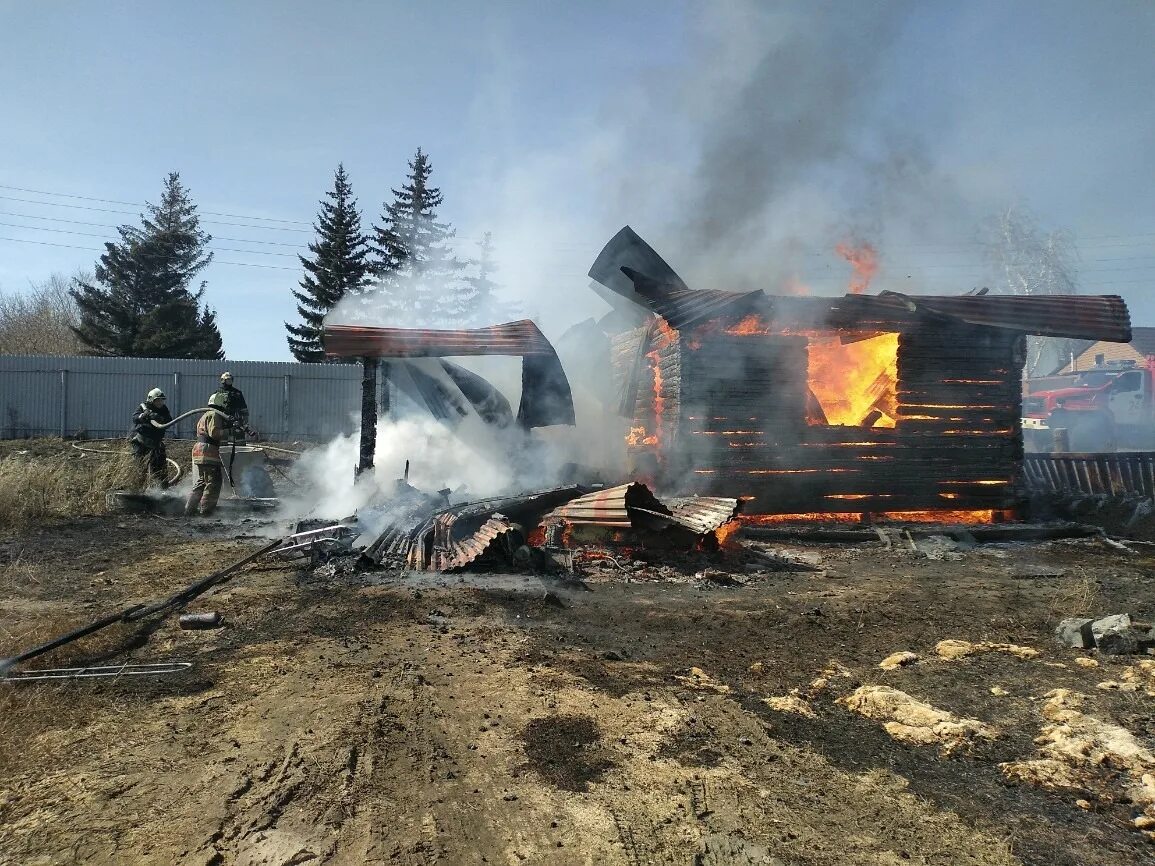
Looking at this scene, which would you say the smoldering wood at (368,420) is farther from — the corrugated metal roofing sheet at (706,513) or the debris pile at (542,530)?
the corrugated metal roofing sheet at (706,513)

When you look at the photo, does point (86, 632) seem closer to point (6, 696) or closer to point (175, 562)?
point (6, 696)

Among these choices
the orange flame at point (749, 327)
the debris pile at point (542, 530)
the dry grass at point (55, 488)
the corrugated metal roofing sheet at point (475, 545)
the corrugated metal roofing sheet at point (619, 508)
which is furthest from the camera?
the orange flame at point (749, 327)

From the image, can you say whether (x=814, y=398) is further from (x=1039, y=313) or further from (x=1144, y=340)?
(x=1144, y=340)

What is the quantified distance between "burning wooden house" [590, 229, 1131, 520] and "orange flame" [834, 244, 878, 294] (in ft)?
11.0

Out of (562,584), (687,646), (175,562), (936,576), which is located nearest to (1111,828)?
(687,646)

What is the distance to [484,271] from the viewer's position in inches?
1528

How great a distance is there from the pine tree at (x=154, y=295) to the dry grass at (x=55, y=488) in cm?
1842

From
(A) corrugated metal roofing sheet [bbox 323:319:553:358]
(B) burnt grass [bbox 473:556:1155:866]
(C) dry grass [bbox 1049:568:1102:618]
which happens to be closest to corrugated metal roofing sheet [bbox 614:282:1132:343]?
(A) corrugated metal roofing sheet [bbox 323:319:553:358]

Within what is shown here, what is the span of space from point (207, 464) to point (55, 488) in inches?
88.5

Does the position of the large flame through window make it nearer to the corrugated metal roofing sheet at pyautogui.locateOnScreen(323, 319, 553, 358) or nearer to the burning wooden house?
the burning wooden house

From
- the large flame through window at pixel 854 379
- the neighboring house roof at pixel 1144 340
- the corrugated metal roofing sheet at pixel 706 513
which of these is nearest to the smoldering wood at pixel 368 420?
the corrugated metal roofing sheet at pixel 706 513

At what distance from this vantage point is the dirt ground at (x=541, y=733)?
2.53m

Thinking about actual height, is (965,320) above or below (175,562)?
above

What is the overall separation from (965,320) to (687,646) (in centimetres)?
901
